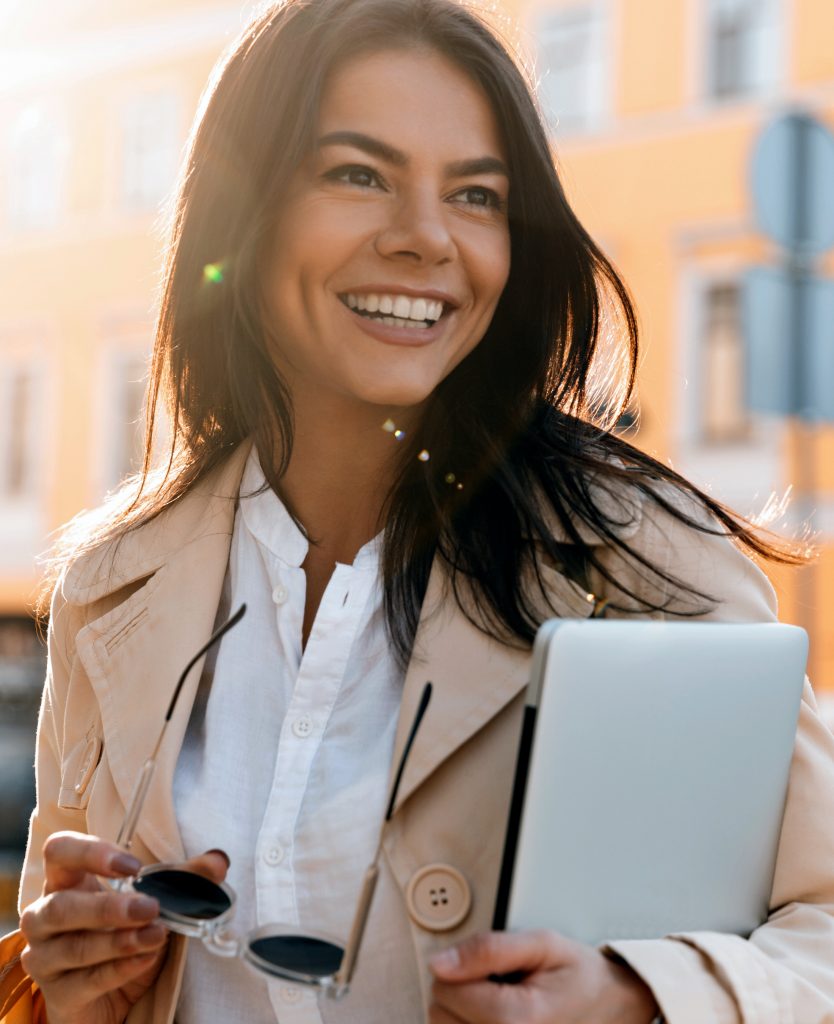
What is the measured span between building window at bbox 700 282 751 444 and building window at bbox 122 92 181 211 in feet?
21.6

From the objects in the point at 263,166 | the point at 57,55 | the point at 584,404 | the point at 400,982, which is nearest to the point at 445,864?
the point at 400,982

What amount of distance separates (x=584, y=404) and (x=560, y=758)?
2.98 feet

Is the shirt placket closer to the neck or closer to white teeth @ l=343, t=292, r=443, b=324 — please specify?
the neck

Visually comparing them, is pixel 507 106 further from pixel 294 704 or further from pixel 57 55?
pixel 57 55

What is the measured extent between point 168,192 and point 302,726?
7.03m

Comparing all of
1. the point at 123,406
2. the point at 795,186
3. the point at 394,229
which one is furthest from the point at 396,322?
the point at 123,406

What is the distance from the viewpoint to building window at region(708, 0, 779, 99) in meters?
13.2

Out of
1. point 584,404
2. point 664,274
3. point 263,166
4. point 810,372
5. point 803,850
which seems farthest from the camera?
point 664,274

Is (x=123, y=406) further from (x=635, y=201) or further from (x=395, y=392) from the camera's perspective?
(x=395, y=392)

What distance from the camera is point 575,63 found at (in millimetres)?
14242

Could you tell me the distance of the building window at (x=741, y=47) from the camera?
43.3ft

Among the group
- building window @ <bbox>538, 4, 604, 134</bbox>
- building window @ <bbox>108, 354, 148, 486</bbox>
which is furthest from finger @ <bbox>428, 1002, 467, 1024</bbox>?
building window @ <bbox>108, 354, 148, 486</bbox>

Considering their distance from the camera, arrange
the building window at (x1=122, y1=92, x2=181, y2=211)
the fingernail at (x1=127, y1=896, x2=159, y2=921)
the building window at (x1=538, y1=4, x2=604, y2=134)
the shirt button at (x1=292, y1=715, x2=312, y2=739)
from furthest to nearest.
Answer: the building window at (x1=122, y1=92, x2=181, y2=211), the building window at (x1=538, y1=4, x2=604, y2=134), the shirt button at (x1=292, y1=715, x2=312, y2=739), the fingernail at (x1=127, y1=896, x2=159, y2=921)

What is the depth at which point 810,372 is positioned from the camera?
14.1 feet
